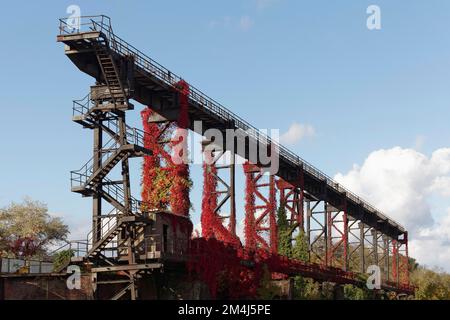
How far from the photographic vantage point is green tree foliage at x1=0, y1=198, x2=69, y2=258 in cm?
6988

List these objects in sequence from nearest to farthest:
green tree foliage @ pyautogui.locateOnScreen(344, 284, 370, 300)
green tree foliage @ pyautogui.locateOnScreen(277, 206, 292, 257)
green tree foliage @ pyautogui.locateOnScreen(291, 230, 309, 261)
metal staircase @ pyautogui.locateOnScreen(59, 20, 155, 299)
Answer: metal staircase @ pyautogui.locateOnScreen(59, 20, 155, 299)
green tree foliage @ pyautogui.locateOnScreen(291, 230, 309, 261)
green tree foliage @ pyautogui.locateOnScreen(277, 206, 292, 257)
green tree foliage @ pyautogui.locateOnScreen(344, 284, 370, 300)

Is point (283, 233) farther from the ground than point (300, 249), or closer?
farther from the ground

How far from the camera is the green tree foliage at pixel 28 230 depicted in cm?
6988

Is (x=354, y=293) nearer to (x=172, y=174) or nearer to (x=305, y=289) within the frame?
(x=305, y=289)

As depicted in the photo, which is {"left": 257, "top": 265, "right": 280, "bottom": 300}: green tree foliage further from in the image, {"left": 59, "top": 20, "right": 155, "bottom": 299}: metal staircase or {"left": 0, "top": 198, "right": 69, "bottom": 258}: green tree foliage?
{"left": 0, "top": 198, "right": 69, "bottom": 258}: green tree foliage

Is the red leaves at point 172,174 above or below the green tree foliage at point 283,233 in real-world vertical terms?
above

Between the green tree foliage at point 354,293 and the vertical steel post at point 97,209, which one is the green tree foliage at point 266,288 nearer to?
the vertical steel post at point 97,209

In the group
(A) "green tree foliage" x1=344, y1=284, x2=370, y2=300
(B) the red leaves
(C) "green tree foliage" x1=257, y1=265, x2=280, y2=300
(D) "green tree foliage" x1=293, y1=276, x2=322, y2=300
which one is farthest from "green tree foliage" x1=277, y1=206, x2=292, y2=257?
(B) the red leaves

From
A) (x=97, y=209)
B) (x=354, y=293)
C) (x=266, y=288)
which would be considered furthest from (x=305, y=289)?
(x=97, y=209)

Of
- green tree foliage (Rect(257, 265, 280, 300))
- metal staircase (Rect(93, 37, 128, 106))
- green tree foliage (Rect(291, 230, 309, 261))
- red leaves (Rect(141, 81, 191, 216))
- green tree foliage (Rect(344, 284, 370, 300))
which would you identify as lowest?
green tree foliage (Rect(344, 284, 370, 300))

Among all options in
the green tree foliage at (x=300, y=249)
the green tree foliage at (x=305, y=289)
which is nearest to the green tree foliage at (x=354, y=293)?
the green tree foliage at (x=300, y=249)

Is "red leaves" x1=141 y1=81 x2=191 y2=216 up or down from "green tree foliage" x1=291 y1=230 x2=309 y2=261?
up

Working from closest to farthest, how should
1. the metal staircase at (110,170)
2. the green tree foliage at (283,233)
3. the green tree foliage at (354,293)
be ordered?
the metal staircase at (110,170), the green tree foliage at (283,233), the green tree foliage at (354,293)

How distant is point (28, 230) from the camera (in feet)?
232
